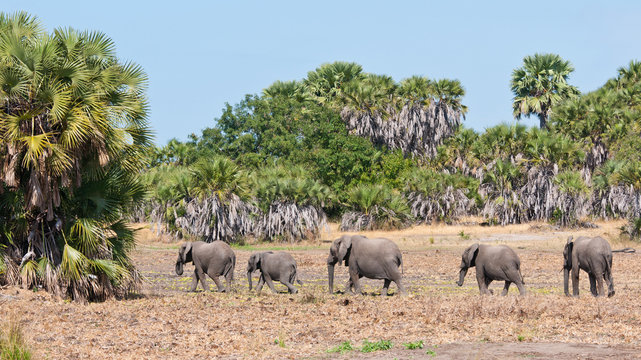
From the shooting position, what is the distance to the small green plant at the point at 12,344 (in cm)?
1026

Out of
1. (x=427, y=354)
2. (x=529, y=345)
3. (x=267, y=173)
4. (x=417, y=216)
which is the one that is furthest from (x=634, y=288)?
(x=417, y=216)

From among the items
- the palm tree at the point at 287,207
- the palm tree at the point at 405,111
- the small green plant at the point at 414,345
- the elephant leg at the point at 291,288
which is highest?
the palm tree at the point at 405,111

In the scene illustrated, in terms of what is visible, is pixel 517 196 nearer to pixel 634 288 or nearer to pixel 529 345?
pixel 634 288

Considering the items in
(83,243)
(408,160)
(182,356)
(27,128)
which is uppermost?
(408,160)

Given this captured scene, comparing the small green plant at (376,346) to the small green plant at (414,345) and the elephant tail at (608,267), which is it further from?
the elephant tail at (608,267)

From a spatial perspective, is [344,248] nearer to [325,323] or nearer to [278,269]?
[278,269]

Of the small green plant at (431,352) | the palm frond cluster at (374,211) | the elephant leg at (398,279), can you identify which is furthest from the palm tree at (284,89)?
the small green plant at (431,352)

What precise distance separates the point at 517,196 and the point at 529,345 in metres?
42.8

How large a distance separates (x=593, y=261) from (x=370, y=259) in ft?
18.2

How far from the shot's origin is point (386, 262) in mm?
19938

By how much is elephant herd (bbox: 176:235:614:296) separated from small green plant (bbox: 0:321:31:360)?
1021cm

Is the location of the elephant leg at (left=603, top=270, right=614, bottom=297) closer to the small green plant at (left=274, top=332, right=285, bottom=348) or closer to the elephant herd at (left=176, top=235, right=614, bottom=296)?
the elephant herd at (left=176, top=235, right=614, bottom=296)

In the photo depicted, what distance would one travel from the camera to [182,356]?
11.8m

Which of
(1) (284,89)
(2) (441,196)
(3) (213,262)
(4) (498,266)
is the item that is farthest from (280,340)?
(1) (284,89)
